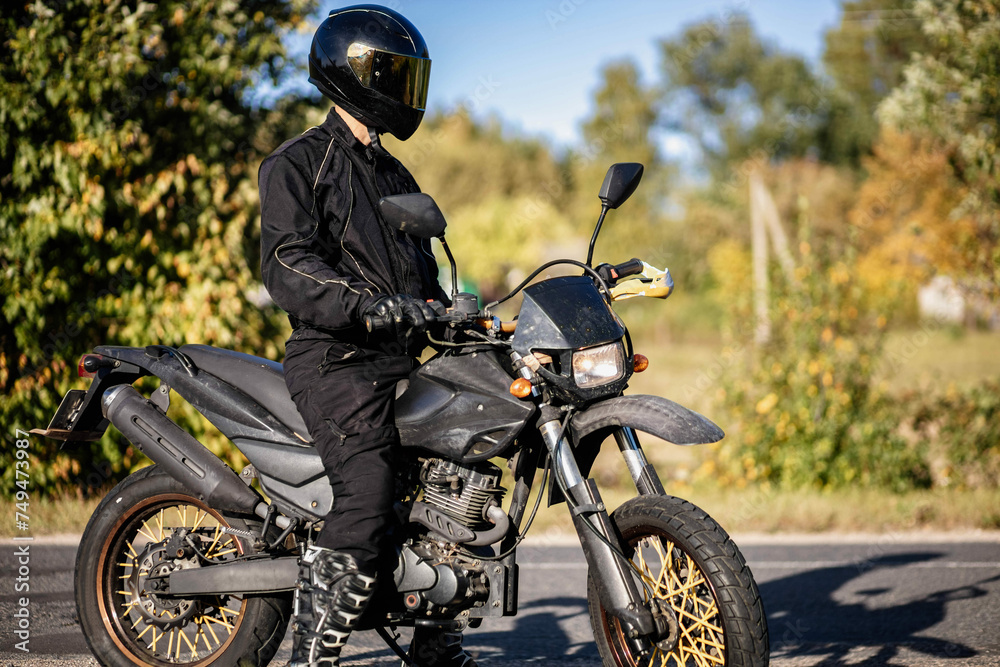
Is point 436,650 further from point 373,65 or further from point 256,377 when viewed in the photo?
point 373,65

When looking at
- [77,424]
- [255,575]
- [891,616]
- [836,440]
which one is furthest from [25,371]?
[836,440]

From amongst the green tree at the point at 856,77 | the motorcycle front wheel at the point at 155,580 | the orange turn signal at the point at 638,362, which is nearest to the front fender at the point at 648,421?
the orange turn signal at the point at 638,362

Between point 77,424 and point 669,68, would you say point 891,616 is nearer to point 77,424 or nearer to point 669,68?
point 77,424

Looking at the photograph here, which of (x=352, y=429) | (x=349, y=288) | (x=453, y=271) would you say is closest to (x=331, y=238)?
(x=349, y=288)

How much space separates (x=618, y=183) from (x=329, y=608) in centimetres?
177

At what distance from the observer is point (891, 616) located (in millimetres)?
4926

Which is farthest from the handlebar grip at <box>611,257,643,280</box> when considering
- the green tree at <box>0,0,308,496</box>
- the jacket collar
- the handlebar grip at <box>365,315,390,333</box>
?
the green tree at <box>0,0,308,496</box>

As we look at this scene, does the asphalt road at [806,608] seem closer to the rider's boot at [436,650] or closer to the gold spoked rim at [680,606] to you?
the rider's boot at [436,650]

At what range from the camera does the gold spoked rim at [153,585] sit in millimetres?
3668

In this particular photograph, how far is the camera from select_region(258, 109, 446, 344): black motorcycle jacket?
10.5 feet

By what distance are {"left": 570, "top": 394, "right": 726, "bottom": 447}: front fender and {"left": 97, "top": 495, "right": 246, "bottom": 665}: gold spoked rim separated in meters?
1.49

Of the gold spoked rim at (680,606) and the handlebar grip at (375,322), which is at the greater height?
the handlebar grip at (375,322)

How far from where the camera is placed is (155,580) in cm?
365

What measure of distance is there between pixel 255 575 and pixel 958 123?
973cm
